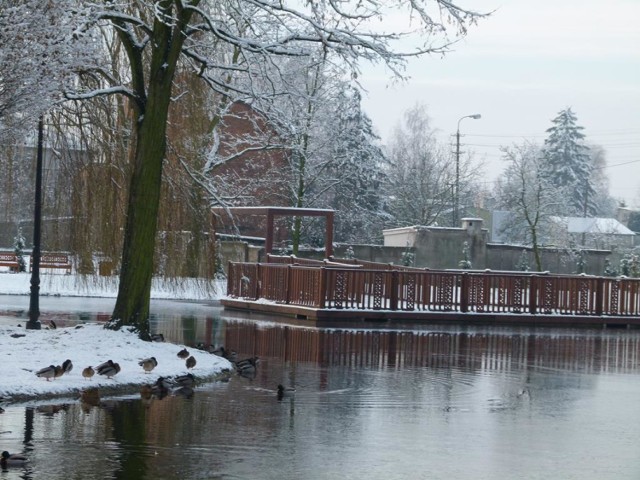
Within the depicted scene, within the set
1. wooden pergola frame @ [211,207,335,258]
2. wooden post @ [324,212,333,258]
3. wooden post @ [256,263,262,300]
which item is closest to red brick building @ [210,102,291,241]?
wooden pergola frame @ [211,207,335,258]

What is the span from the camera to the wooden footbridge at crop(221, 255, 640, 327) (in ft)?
103

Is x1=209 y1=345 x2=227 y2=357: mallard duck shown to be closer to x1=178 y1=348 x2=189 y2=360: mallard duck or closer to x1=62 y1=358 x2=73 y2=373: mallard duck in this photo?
x1=178 y1=348 x2=189 y2=360: mallard duck

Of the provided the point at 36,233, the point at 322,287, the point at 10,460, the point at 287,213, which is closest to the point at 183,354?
the point at 36,233

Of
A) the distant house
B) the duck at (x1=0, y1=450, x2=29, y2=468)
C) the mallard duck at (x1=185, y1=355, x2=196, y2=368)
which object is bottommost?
the duck at (x1=0, y1=450, x2=29, y2=468)

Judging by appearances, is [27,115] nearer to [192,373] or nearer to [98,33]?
[192,373]

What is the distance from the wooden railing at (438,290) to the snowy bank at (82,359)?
42.0 feet

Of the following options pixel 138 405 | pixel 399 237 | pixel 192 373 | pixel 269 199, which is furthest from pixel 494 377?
pixel 399 237

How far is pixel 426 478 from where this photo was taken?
31.5 feet

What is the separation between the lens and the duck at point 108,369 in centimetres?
1474

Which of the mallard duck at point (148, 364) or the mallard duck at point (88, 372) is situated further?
the mallard duck at point (148, 364)

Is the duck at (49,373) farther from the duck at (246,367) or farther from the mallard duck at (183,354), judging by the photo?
the duck at (246,367)

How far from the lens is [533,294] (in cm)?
3347

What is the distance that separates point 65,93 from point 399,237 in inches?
1749

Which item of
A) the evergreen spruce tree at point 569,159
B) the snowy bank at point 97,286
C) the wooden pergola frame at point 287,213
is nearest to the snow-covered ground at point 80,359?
the snowy bank at point 97,286
